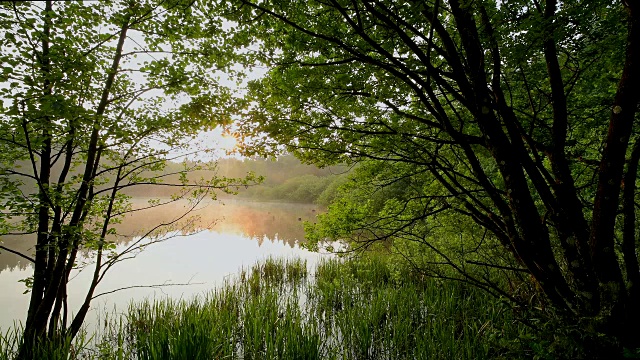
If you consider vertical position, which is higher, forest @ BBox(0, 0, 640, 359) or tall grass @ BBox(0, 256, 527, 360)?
forest @ BBox(0, 0, 640, 359)

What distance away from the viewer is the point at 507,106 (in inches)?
108

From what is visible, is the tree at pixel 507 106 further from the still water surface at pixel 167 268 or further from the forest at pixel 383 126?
the still water surface at pixel 167 268

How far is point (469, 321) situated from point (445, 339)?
147 cm

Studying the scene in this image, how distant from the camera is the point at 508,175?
2.48 metres

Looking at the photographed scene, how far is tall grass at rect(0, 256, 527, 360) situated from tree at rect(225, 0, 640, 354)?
870 mm

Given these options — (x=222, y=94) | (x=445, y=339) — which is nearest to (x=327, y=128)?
(x=222, y=94)

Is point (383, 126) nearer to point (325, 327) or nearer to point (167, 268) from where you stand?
point (325, 327)

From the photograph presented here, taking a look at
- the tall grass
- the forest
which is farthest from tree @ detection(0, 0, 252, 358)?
the tall grass

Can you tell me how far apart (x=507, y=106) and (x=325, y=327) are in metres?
5.50

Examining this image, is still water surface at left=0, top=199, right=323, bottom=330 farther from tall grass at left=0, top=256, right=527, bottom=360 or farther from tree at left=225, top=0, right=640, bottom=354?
tree at left=225, top=0, right=640, bottom=354

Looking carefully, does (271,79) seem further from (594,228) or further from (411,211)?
(594,228)

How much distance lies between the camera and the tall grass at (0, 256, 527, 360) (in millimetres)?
4277

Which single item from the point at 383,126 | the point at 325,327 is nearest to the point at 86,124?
the point at 383,126

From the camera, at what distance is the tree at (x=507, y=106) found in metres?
2.16
